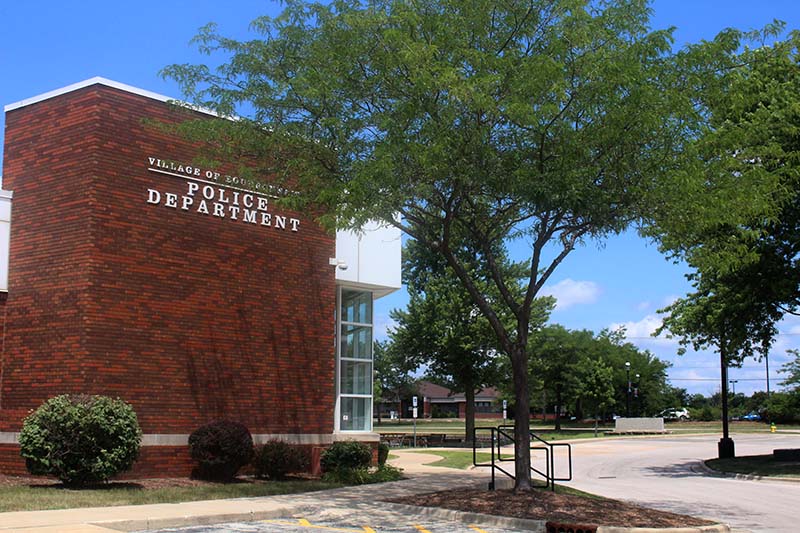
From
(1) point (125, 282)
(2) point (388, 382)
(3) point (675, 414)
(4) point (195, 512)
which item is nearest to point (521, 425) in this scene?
(4) point (195, 512)

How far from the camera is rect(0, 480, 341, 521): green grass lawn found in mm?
14305

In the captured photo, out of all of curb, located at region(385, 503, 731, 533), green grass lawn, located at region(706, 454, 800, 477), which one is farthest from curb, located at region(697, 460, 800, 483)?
curb, located at region(385, 503, 731, 533)

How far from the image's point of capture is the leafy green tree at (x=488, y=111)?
14539 millimetres

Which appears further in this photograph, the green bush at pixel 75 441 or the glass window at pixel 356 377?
the glass window at pixel 356 377

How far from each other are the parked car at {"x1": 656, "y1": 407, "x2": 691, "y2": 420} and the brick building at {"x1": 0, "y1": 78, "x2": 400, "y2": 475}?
250 feet

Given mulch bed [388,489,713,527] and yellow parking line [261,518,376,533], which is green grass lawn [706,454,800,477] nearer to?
mulch bed [388,489,713,527]

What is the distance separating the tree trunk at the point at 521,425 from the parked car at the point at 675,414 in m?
78.5

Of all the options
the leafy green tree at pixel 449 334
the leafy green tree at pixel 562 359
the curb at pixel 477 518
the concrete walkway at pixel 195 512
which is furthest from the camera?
the leafy green tree at pixel 562 359

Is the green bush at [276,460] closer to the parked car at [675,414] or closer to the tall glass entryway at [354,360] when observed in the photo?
the tall glass entryway at [354,360]

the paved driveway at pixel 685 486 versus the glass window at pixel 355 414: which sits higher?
the glass window at pixel 355 414

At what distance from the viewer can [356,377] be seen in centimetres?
2394

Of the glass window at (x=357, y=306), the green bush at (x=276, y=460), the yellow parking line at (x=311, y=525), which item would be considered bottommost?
the yellow parking line at (x=311, y=525)

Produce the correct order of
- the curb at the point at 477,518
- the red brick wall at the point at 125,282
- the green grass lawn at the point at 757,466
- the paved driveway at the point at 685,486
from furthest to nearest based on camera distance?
the green grass lawn at the point at 757,466 < the red brick wall at the point at 125,282 < the paved driveway at the point at 685,486 < the curb at the point at 477,518

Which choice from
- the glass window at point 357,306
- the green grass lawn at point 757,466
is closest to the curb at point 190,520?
the glass window at point 357,306
